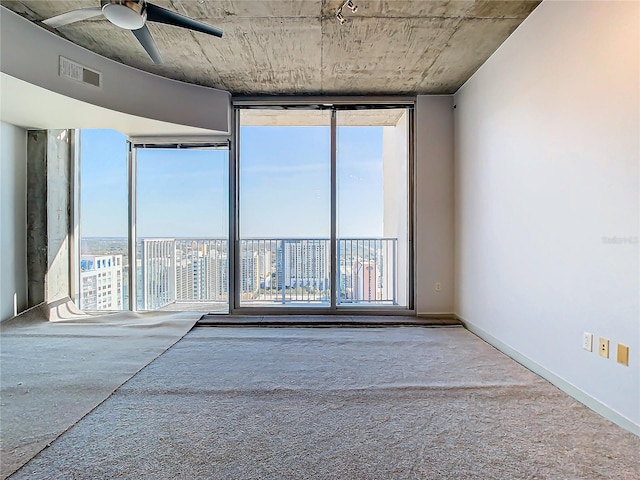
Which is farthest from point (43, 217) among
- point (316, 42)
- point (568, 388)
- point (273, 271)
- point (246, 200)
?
point (568, 388)

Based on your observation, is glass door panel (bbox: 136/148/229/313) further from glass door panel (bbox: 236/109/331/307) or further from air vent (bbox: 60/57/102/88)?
air vent (bbox: 60/57/102/88)

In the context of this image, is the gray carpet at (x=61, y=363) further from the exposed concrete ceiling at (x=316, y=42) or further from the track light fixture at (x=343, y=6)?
the track light fixture at (x=343, y=6)

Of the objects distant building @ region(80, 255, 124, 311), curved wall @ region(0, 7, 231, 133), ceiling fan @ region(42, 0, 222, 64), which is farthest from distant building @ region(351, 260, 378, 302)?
ceiling fan @ region(42, 0, 222, 64)

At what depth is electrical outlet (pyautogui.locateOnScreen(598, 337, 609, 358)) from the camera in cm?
188

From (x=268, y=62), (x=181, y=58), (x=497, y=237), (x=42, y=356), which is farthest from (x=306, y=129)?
(x=42, y=356)

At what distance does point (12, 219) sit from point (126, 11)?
3224 millimetres

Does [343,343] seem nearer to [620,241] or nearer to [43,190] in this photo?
[620,241]

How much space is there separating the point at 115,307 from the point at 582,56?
5354mm

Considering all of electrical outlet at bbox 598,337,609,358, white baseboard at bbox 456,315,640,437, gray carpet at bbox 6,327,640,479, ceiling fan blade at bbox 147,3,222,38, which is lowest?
gray carpet at bbox 6,327,640,479

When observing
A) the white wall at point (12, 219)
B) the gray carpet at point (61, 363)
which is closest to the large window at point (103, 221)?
the gray carpet at point (61, 363)

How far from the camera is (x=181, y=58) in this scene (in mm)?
3262

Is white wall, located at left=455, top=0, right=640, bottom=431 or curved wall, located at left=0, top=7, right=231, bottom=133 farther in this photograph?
curved wall, located at left=0, top=7, right=231, bottom=133

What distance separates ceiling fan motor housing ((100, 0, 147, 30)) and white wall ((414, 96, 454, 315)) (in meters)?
3.02

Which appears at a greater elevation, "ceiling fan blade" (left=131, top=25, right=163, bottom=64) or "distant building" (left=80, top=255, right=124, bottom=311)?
"ceiling fan blade" (left=131, top=25, right=163, bottom=64)
